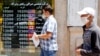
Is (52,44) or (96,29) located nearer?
(96,29)

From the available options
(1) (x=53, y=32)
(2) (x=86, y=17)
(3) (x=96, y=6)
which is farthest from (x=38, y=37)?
(3) (x=96, y=6)

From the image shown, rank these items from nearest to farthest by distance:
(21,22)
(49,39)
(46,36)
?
(46,36) < (49,39) < (21,22)

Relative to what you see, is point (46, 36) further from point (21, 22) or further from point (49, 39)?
point (21, 22)

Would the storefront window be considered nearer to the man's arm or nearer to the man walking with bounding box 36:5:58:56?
the man walking with bounding box 36:5:58:56

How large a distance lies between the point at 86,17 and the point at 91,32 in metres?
0.31

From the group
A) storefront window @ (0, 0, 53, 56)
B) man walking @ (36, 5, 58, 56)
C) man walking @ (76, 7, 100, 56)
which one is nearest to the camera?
man walking @ (76, 7, 100, 56)

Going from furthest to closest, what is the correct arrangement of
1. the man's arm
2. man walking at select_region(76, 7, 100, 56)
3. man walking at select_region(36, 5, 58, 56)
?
man walking at select_region(36, 5, 58, 56) → the man's arm → man walking at select_region(76, 7, 100, 56)

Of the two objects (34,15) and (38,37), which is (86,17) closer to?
(38,37)

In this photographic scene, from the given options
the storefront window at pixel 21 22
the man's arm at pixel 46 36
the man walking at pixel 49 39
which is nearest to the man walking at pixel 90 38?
the man's arm at pixel 46 36

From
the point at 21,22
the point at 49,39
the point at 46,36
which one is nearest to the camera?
the point at 46,36

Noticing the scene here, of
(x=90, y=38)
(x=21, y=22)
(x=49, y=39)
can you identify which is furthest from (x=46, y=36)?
(x=21, y=22)

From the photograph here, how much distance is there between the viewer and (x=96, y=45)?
6.10 meters

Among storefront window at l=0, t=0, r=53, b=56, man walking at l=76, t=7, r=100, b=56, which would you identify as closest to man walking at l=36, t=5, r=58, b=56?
man walking at l=76, t=7, r=100, b=56

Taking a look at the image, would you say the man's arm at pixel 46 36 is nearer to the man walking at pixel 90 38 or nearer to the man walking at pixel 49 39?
the man walking at pixel 49 39
